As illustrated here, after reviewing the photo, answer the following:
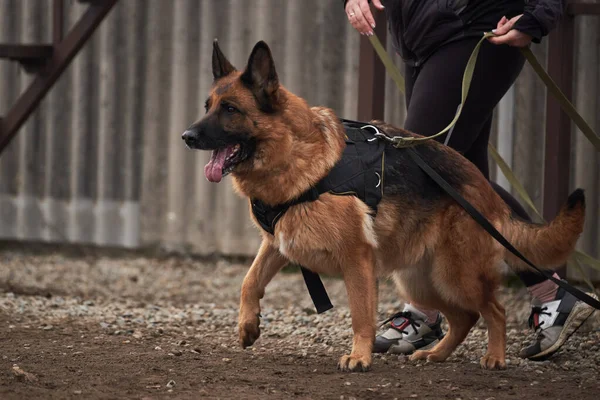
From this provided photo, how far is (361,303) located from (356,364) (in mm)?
262

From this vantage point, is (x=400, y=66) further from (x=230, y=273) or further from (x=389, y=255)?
(x=389, y=255)

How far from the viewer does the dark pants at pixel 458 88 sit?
425 centimetres

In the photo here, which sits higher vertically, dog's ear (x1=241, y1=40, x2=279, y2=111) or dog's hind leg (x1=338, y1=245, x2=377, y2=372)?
dog's ear (x1=241, y1=40, x2=279, y2=111)

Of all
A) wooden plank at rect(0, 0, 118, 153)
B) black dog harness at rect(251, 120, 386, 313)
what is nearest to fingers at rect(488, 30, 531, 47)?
black dog harness at rect(251, 120, 386, 313)

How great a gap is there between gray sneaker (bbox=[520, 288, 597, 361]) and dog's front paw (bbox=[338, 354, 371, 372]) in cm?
103

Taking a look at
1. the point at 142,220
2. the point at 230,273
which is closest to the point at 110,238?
the point at 142,220

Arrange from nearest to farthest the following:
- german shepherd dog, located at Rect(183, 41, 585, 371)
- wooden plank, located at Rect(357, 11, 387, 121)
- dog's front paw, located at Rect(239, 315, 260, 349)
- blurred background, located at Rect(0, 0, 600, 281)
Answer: german shepherd dog, located at Rect(183, 41, 585, 371), dog's front paw, located at Rect(239, 315, 260, 349), wooden plank, located at Rect(357, 11, 387, 121), blurred background, located at Rect(0, 0, 600, 281)

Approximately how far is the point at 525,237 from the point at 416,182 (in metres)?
0.59

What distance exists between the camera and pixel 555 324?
4520 mm

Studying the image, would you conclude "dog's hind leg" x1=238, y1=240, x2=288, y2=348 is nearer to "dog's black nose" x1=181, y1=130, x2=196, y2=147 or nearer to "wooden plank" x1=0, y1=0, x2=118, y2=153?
"dog's black nose" x1=181, y1=130, x2=196, y2=147

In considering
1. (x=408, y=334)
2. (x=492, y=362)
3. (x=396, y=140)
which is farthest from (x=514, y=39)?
(x=408, y=334)

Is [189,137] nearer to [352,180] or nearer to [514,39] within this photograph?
[352,180]

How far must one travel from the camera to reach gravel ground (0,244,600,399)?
3.59 m

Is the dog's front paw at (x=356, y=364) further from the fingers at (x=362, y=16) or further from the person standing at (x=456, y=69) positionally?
the fingers at (x=362, y=16)
